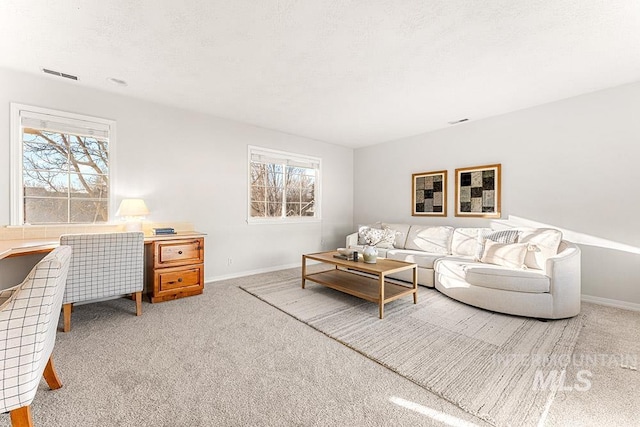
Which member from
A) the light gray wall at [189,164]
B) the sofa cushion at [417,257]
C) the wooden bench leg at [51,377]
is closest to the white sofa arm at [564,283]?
the sofa cushion at [417,257]

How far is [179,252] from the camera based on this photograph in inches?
126

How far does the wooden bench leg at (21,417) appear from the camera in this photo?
110cm

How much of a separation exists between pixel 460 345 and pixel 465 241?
208 cm

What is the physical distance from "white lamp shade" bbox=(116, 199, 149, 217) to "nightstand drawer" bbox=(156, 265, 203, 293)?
728 millimetres

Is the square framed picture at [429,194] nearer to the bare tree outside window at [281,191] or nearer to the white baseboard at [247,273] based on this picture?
the bare tree outside window at [281,191]

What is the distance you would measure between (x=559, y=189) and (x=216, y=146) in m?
4.70

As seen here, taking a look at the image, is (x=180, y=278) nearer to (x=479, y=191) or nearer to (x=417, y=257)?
(x=417, y=257)

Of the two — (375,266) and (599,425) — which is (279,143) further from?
(599,425)

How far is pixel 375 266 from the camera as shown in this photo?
299 cm

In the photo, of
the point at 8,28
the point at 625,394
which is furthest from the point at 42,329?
the point at 625,394

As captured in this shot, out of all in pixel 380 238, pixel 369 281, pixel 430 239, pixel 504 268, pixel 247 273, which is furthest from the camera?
pixel 380 238

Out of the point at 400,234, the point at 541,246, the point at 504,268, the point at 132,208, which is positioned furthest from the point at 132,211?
the point at 541,246

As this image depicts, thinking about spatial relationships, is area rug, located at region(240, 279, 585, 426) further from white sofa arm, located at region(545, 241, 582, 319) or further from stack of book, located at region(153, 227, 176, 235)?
stack of book, located at region(153, 227, 176, 235)

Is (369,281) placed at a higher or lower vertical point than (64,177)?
lower
